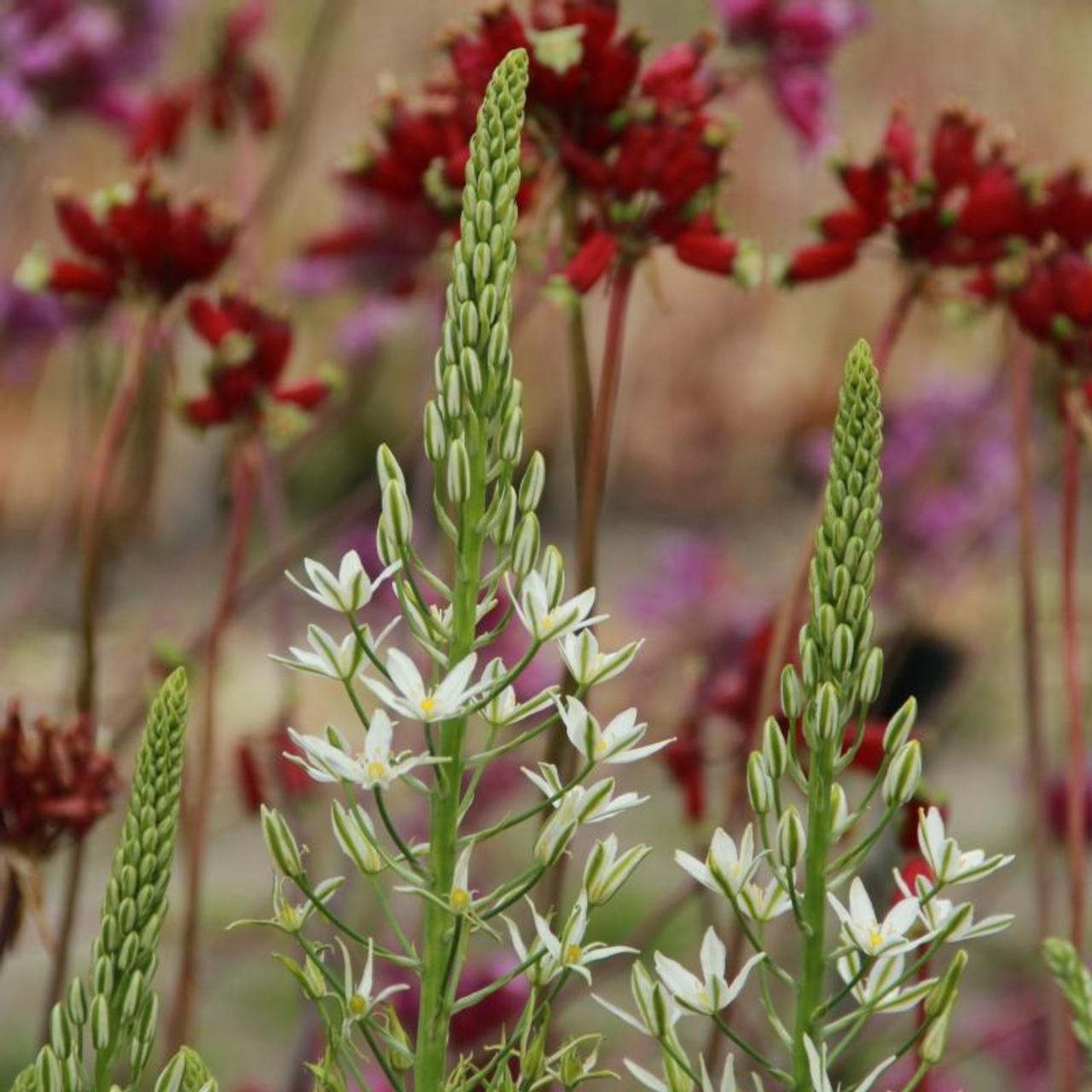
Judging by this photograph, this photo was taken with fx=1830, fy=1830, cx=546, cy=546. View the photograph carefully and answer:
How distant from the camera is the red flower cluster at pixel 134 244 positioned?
0.85 m

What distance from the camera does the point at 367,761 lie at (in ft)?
1.30

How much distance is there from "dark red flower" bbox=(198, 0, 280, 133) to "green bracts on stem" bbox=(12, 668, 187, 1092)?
0.96 meters

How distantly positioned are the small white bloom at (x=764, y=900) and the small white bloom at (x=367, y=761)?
81 mm

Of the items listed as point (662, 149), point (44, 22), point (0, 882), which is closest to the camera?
point (662, 149)

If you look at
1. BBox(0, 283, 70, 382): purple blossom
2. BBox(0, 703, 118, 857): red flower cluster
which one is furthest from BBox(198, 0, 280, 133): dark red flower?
BBox(0, 703, 118, 857): red flower cluster

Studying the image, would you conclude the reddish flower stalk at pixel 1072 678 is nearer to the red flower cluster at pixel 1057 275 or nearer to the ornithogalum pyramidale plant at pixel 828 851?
the red flower cluster at pixel 1057 275

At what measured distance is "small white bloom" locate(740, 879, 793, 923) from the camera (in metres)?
0.41

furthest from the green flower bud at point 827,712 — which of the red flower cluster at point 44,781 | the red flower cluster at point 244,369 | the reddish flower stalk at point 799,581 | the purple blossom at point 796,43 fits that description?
the purple blossom at point 796,43

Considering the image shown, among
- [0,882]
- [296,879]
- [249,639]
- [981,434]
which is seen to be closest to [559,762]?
[296,879]

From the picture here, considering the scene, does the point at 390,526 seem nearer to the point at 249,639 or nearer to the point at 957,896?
the point at 957,896

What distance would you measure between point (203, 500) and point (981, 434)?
238 centimetres

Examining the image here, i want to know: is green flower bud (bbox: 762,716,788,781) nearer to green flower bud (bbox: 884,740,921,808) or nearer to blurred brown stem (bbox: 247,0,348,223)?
green flower bud (bbox: 884,740,921,808)

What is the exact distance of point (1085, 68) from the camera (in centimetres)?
336

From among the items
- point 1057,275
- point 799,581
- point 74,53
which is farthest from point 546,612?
point 74,53
